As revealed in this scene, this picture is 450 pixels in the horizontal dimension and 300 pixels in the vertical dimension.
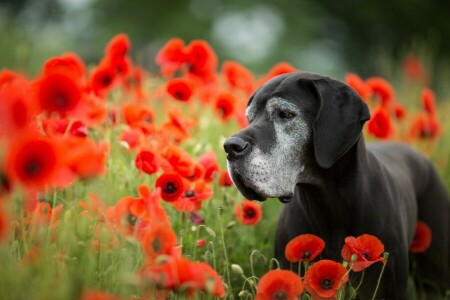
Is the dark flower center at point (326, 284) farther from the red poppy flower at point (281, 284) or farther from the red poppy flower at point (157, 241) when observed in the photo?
the red poppy flower at point (157, 241)

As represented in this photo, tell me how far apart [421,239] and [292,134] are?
1.50 meters

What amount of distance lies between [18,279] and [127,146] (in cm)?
139

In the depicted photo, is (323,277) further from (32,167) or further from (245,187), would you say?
(32,167)

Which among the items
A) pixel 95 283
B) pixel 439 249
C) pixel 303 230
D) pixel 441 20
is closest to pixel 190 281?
pixel 95 283

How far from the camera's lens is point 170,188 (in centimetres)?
254

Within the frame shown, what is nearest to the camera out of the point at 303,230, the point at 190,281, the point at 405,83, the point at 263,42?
the point at 190,281

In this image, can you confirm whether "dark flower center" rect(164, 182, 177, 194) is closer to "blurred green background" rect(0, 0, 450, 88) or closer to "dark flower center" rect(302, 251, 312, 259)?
"dark flower center" rect(302, 251, 312, 259)

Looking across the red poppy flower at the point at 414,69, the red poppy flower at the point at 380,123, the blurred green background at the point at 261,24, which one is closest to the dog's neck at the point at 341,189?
the red poppy flower at the point at 380,123

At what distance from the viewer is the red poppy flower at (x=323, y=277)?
2.26 m

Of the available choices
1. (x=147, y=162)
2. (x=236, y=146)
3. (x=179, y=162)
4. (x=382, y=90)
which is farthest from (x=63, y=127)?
(x=382, y=90)

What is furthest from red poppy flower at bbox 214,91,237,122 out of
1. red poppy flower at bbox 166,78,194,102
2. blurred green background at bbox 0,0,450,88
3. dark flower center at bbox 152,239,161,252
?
blurred green background at bbox 0,0,450,88

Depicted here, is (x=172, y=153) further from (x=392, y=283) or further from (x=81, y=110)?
(x=392, y=283)

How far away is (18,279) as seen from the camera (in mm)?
1718

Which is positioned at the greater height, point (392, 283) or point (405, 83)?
point (405, 83)
